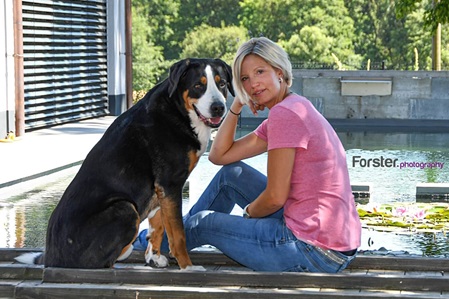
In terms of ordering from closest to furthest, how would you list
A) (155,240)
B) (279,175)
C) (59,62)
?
(279,175) → (155,240) → (59,62)

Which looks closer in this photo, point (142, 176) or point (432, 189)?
point (142, 176)

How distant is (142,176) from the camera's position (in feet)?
17.9

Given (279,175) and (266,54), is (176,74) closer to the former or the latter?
(266,54)

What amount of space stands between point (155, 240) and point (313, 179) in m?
1.13

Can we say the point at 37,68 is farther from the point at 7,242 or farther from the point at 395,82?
the point at 7,242

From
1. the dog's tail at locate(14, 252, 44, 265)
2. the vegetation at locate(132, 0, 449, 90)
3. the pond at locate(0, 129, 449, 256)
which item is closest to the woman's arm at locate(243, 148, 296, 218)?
the dog's tail at locate(14, 252, 44, 265)

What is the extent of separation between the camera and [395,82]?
23.2 m

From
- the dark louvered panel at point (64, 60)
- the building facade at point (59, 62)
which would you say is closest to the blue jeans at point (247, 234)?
the building facade at point (59, 62)

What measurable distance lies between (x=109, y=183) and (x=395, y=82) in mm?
18446

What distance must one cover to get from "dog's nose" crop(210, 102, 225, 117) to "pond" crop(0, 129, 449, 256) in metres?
1.72

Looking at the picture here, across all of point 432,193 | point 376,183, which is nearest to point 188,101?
point 432,193

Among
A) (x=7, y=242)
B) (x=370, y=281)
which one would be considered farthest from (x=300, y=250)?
(x=7, y=242)

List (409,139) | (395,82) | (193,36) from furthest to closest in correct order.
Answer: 1. (193,36)
2. (395,82)
3. (409,139)

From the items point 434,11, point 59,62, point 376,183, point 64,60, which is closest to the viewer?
point 376,183
